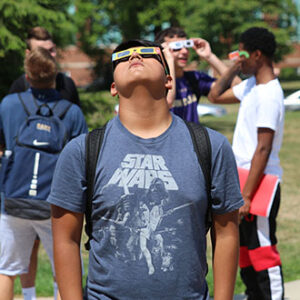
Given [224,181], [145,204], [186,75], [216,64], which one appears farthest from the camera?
[216,64]

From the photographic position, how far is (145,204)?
7.07ft

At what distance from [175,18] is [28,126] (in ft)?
110

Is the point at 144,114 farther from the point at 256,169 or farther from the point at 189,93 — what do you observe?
the point at 189,93

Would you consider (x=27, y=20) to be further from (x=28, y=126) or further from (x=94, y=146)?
(x=94, y=146)

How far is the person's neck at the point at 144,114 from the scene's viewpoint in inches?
87.9

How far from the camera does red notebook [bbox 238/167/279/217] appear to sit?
13.6 ft

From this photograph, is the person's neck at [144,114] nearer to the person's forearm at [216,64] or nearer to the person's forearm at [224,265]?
the person's forearm at [224,265]

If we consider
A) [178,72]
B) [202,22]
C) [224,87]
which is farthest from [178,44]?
[202,22]

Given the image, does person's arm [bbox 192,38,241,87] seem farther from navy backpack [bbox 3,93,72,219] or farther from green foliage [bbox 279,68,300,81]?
green foliage [bbox 279,68,300,81]

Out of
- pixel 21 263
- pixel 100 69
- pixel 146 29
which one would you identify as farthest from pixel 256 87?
pixel 100 69

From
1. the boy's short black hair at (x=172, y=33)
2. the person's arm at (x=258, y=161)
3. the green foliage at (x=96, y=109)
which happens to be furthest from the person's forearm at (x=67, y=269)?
the green foliage at (x=96, y=109)

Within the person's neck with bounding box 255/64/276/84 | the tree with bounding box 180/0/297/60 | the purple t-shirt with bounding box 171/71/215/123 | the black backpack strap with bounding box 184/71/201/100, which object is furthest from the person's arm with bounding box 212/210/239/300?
the tree with bounding box 180/0/297/60

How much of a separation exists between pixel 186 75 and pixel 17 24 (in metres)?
4.90

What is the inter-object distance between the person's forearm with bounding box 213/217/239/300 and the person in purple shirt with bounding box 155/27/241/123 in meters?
2.33
